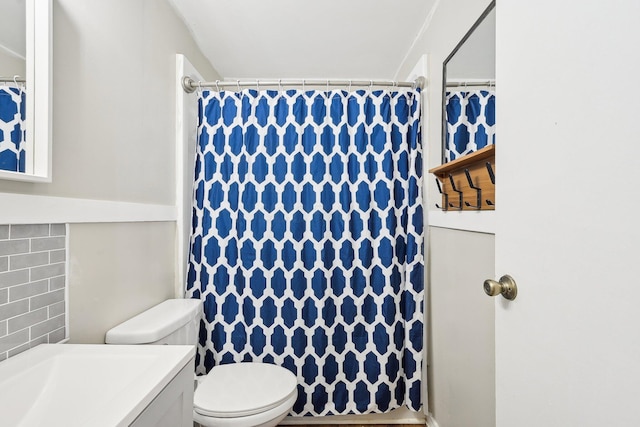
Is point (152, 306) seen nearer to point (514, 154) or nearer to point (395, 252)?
point (395, 252)

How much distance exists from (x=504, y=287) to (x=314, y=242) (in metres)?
1.10

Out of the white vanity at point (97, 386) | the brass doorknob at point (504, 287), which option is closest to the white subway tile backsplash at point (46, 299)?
the white vanity at point (97, 386)

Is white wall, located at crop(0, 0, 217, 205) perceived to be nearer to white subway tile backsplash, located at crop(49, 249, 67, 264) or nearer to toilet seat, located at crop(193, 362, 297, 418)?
white subway tile backsplash, located at crop(49, 249, 67, 264)

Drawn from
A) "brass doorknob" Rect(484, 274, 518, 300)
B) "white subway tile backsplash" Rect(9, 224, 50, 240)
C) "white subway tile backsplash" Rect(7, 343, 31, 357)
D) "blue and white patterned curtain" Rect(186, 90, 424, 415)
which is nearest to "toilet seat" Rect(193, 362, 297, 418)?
"blue and white patterned curtain" Rect(186, 90, 424, 415)

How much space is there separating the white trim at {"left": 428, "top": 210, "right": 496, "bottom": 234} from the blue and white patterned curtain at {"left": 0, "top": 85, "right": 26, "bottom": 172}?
1.39m

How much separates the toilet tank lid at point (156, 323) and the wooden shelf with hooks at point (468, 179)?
4.21 feet

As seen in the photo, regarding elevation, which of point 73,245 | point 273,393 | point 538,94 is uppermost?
point 538,94

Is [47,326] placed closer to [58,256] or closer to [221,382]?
[58,256]

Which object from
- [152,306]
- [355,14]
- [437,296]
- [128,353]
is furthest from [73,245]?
[355,14]

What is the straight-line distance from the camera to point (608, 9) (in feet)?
1.64

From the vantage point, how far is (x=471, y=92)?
124 cm

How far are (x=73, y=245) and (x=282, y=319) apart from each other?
1053 mm

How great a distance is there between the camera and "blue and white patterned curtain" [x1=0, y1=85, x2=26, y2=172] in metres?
0.77

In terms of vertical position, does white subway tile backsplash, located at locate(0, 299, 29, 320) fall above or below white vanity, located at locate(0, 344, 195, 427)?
above
